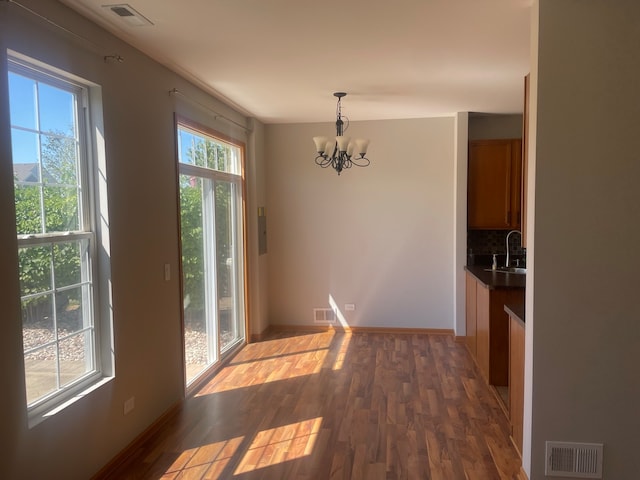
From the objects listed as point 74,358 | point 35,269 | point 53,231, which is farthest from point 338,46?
point 74,358

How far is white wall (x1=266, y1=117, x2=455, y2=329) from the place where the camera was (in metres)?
5.63

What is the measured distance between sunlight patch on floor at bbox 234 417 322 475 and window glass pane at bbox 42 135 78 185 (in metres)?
1.91

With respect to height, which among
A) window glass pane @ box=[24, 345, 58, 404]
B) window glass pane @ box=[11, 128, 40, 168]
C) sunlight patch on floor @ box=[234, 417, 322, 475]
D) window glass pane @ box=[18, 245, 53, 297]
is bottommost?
sunlight patch on floor @ box=[234, 417, 322, 475]

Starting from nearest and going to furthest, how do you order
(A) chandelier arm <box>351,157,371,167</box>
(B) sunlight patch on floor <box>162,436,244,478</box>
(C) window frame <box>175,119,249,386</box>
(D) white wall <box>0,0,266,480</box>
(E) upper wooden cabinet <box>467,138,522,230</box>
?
(D) white wall <box>0,0,266,480</box> < (B) sunlight patch on floor <box>162,436,244,478</box> < (C) window frame <box>175,119,249,386</box> < (E) upper wooden cabinet <box>467,138,522,230</box> < (A) chandelier arm <box>351,157,371,167</box>

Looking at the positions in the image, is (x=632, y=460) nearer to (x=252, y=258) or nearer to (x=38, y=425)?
(x=38, y=425)

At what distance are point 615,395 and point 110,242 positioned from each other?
2.85m

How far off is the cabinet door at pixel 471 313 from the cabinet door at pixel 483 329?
0.63 feet

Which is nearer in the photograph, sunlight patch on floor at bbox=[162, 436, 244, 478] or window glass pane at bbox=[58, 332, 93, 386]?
window glass pane at bbox=[58, 332, 93, 386]

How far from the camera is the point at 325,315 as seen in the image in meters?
5.98

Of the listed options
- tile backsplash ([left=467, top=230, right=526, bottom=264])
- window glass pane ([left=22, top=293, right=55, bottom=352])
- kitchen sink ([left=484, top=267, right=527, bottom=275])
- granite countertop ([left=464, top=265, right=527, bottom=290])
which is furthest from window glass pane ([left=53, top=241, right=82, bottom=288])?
tile backsplash ([left=467, top=230, right=526, bottom=264])

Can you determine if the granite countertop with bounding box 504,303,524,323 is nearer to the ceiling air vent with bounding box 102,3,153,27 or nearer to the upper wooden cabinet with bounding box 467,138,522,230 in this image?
the upper wooden cabinet with bounding box 467,138,522,230

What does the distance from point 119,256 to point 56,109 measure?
2.90 feet

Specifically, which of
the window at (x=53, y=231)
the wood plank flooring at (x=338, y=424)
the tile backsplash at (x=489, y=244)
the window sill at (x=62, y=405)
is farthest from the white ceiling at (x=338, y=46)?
the wood plank flooring at (x=338, y=424)

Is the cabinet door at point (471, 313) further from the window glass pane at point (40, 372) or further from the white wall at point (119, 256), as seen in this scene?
the window glass pane at point (40, 372)
